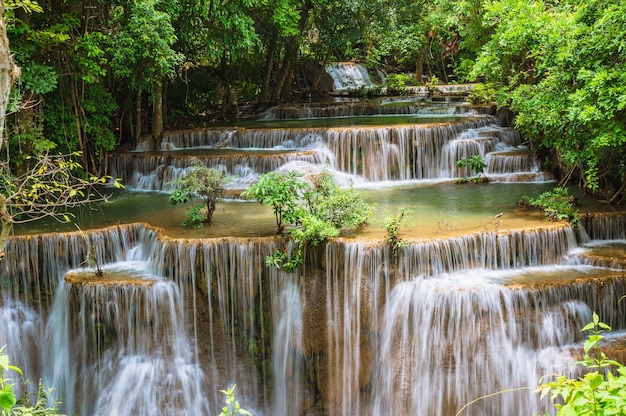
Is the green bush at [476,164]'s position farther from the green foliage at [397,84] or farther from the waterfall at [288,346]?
the green foliage at [397,84]

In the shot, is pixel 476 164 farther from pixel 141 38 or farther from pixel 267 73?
pixel 267 73

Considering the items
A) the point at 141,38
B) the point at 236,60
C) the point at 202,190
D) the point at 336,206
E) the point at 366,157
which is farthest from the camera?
the point at 236,60

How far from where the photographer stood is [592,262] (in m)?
8.95

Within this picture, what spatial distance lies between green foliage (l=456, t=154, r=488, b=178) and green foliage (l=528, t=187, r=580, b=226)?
2.73 metres

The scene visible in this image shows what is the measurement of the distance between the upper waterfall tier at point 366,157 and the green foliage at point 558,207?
9.41ft

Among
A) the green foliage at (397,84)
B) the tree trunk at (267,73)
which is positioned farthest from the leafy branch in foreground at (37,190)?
the green foliage at (397,84)

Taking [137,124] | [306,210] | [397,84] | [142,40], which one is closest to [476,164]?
[306,210]

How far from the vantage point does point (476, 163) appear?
1336 centimetres

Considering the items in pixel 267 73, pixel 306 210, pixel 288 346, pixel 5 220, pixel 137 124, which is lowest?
pixel 288 346

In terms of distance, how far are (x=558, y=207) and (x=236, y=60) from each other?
1435 centimetres

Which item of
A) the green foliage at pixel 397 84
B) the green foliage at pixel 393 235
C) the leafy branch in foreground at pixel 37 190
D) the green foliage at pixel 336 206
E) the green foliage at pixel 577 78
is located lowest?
the green foliage at pixel 393 235

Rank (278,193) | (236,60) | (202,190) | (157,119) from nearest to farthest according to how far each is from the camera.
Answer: (278,193), (202,190), (157,119), (236,60)

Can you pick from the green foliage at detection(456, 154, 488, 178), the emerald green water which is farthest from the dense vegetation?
→ the emerald green water

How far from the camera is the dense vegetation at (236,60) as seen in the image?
8898mm
